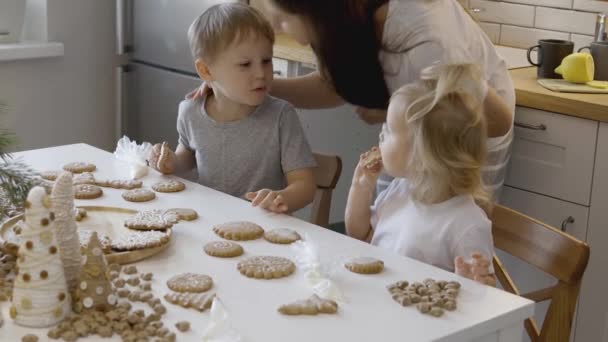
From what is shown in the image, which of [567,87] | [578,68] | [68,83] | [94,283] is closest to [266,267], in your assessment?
[94,283]

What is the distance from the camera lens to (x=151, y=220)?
1716 mm

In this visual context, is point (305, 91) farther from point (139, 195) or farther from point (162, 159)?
point (139, 195)

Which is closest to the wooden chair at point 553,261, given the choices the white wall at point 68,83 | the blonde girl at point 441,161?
the blonde girl at point 441,161

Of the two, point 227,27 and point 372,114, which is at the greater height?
point 227,27

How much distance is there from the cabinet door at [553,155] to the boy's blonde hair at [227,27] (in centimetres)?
84

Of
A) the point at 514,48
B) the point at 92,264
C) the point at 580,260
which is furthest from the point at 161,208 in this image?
the point at 514,48

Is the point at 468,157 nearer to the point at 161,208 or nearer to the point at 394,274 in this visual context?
the point at 394,274

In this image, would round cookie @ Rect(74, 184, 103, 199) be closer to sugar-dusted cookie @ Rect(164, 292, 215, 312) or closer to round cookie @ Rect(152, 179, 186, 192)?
round cookie @ Rect(152, 179, 186, 192)

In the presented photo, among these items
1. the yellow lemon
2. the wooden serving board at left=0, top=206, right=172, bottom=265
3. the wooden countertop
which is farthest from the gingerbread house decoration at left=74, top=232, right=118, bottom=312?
the yellow lemon

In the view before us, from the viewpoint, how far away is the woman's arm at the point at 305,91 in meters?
2.39

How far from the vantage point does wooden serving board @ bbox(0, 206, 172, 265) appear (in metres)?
1.55

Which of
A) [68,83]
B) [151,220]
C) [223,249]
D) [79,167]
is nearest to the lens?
[223,249]

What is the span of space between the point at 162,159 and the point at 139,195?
185 millimetres

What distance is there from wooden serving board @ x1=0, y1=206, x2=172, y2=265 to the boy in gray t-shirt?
0.90 feet
